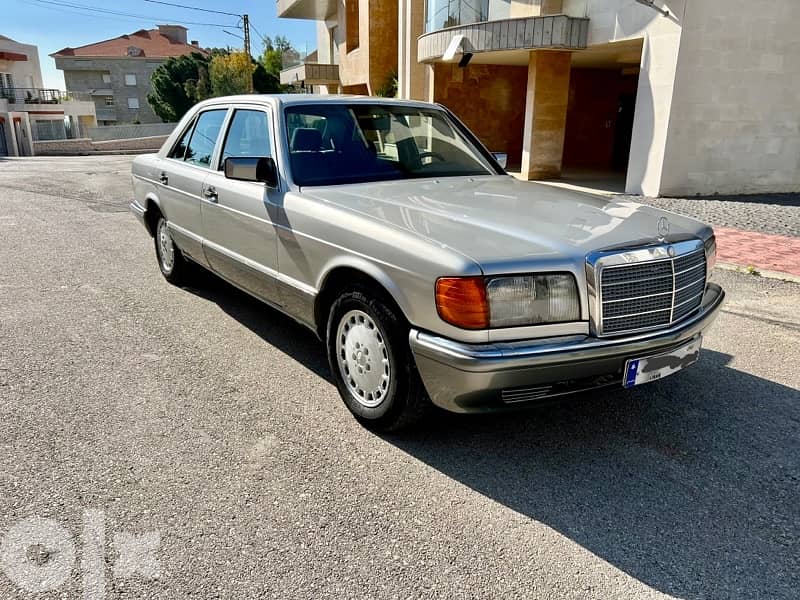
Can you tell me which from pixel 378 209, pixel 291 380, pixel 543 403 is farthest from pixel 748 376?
pixel 291 380

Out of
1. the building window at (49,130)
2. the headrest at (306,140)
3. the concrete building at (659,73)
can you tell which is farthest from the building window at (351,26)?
the headrest at (306,140)

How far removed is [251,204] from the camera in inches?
164

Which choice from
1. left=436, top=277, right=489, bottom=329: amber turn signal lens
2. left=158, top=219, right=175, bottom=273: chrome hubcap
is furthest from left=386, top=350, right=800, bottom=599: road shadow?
left=158, top=219, right=175, bottom=273: chrome hubcap

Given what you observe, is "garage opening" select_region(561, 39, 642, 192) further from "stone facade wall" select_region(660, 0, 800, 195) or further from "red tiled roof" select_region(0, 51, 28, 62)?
"red tiled roof" select_region(0, 51, 28, 62)

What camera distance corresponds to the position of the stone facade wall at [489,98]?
19.0 metres

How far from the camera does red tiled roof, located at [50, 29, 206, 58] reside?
6625 centimetres

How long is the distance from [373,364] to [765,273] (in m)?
5.33

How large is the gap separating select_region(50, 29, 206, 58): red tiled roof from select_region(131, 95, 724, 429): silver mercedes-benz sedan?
70251mm

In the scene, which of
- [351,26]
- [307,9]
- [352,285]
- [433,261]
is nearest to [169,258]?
[352,285]

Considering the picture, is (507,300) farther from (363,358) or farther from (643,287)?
(363,358)

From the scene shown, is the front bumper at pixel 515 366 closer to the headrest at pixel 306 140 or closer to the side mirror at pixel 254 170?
the side mirror at pixel 254 170

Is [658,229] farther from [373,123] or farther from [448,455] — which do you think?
[373,123]

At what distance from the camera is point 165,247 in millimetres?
6137

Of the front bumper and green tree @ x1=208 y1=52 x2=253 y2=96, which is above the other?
green tree @ x1=208 y1=52 x2=253 y2=96
